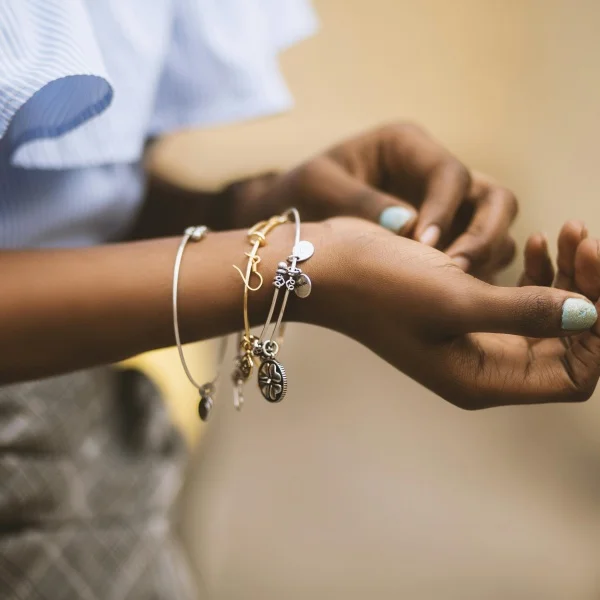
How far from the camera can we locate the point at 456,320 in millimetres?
345

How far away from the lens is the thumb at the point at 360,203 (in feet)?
1.51

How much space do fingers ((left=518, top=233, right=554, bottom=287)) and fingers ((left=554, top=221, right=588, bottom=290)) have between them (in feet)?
0.09

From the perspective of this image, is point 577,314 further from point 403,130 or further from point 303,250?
point 403,130

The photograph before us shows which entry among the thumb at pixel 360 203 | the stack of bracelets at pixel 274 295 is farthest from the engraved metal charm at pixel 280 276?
the thumb at pixel 360 203

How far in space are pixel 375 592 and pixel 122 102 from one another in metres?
0.76

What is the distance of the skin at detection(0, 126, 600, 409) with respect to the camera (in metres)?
0.35

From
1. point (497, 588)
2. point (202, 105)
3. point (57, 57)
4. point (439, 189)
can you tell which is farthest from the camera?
point (497, 588)

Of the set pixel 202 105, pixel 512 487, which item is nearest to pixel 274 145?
pixel 202 105

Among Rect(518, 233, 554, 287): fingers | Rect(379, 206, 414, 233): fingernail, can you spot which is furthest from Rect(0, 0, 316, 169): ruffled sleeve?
Rect(518, 233, 554, 287): fingers

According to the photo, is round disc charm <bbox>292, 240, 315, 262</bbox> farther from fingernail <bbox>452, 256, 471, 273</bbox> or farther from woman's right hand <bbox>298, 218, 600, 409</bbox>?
fingernail <bbox>452, 256, 471, 273</bbox>

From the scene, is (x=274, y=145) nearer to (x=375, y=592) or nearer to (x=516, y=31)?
(x=516, y=31)

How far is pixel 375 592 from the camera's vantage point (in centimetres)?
90

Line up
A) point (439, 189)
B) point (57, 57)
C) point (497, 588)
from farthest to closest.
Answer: point (497, 588)
point (439, 189)
point (57, 57)

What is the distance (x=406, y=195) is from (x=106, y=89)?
27cm
